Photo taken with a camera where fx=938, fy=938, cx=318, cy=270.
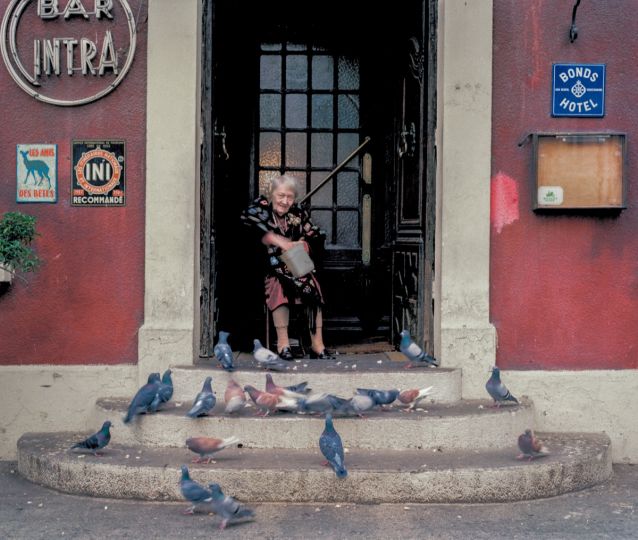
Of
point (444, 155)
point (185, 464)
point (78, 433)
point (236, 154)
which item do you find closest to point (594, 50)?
point (444, 155)

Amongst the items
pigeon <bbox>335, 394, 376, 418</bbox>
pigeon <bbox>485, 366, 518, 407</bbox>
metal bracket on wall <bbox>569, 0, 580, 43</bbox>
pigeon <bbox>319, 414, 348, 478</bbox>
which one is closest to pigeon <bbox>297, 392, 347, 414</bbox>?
pigeon <bbox>335, 394, 376, 418</bbox>

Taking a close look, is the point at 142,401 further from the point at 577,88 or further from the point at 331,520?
the point at 577,88

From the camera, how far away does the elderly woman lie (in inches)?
330

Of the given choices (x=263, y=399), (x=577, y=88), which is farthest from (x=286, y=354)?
(x=577, y=88)

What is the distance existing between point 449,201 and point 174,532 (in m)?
3.53

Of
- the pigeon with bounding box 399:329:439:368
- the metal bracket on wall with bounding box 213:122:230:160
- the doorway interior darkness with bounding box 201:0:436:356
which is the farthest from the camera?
the doorway interior darkness with bounding box 201:0:436:356

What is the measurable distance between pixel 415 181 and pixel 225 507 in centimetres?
392

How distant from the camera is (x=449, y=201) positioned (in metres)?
7.71

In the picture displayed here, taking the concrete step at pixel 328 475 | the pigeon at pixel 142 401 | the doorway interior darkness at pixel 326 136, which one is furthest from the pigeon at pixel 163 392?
the doorway interior darkness at pixel 326 136

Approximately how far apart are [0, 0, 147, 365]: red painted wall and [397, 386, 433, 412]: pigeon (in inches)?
89.8

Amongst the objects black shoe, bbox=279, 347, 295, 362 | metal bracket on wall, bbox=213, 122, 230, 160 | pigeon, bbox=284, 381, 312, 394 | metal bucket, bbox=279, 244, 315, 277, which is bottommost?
pigeon, bbox=284, 381, 312, 394

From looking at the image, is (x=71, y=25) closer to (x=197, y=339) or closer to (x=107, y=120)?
(x=107, y=120)

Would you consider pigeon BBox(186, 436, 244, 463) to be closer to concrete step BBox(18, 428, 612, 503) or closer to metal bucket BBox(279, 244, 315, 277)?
concrete step BBox(18, 428, 612, 503)

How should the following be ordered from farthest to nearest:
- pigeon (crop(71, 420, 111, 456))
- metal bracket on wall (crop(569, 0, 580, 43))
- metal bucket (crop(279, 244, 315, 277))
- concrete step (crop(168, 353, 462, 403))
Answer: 1. metal bucket (crop(279, 244, 315, 277))
2. metal bracket on wall (crop(569, 0, 580, 43))
3. concrete step (crop(168, 353, 462, 403))
4. pigeon (crop(71, 420, 111, 456))
